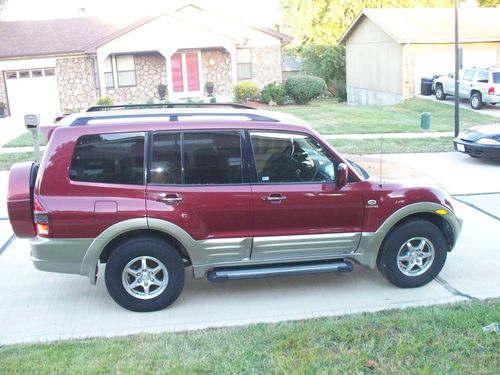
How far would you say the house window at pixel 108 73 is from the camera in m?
29.2

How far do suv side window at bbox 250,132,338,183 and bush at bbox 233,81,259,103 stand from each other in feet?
70.6

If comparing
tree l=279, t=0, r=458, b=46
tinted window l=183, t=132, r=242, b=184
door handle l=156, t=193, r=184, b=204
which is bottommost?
door handle l=156, t=193, r=184, b=204

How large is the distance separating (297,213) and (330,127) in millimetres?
12732

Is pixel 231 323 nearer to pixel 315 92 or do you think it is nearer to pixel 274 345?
Result: pixel 274 345

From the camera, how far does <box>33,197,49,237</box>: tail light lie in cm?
488

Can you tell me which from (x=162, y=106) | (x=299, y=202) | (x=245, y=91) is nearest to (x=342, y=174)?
(x=299, y=202)

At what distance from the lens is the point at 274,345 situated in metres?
4.20

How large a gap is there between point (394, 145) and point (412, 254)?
896cm

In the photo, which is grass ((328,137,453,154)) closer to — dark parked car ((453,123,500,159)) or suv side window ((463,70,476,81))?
dark parked car ((453,123,500,159))

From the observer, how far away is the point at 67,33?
98.7 feet

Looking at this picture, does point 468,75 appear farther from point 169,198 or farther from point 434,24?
point 169,198

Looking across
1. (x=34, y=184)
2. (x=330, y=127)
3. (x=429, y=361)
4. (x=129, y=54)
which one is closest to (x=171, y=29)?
(x=129, y=54)

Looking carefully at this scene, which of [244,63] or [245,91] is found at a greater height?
[244,63]

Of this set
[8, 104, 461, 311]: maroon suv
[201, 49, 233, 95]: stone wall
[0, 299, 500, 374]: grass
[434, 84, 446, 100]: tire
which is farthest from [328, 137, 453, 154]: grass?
[201, 49, 233, 95]: stone wall
